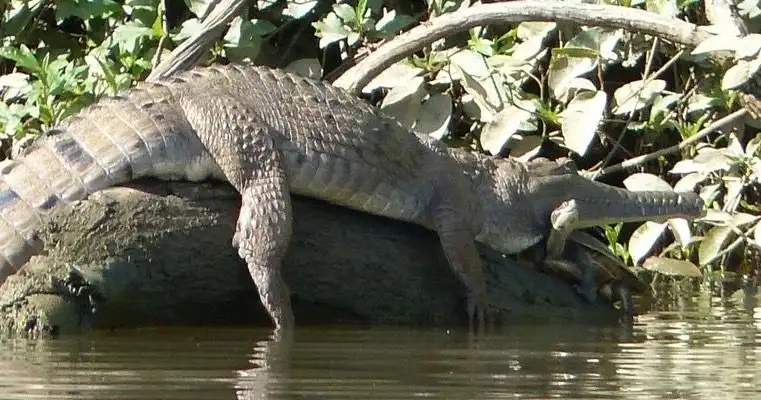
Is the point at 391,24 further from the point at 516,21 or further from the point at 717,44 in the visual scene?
the point at 717,44

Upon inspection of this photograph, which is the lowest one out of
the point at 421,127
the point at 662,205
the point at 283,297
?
the point at 283,297

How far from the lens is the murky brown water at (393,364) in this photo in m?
3.71

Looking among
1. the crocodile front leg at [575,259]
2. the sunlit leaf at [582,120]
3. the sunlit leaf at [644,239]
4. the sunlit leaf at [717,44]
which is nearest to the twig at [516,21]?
the sunlit leaf at [717,44]

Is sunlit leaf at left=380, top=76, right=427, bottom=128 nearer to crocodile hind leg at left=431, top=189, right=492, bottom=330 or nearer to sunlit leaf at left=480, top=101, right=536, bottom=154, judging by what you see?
sunlit leaf at left=480, top=101, right=536, bottom=154

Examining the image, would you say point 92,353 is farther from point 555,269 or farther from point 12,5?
point 12,5

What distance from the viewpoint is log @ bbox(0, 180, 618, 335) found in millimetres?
5020

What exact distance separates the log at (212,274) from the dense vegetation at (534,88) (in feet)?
4.21

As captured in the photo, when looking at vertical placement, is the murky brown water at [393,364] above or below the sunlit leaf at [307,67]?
below

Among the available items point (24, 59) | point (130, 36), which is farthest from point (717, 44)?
point (24, 59)

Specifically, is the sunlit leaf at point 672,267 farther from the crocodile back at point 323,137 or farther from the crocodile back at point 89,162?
the crocodile back at point 89,162

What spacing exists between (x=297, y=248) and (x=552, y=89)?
226cm

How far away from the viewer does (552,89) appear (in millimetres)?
7211

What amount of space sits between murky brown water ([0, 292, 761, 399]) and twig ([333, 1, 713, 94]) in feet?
5.94

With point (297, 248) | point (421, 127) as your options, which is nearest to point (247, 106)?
point (297, 248)
